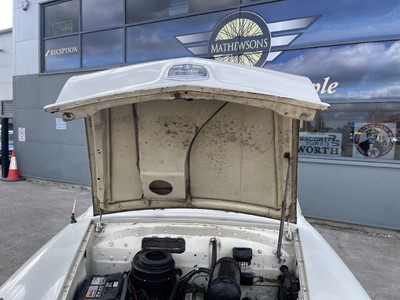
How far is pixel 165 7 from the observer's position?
23.9ft

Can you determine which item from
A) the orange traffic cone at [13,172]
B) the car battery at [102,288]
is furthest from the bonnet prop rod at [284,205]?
the orange traffic cone at [13,172]

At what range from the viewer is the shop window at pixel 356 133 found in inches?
212

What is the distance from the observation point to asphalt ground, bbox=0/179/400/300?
3863mm

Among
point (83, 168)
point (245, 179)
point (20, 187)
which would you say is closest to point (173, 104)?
point (245, 179)

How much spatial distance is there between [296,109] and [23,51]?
32.7ft

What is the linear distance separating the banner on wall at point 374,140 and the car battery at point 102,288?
4.88 metres

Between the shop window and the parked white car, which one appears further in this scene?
the shop window

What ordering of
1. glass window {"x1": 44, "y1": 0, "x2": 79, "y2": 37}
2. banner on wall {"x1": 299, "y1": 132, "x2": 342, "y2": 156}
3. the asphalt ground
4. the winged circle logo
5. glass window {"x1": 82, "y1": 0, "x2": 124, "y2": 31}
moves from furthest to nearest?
glass window {"x1": 44, "y1": 0, "x2": 79, "y2": 37} → glass window {"x1": 82, "y1": 0, "x2": 124, "y2": 31} → the winged circle logo → banner on wall {"x1": 299, "y1": 132, "x2": 342, "y2": 156} → the asphalt ground

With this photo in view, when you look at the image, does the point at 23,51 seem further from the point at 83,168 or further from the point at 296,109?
the point at 296,109

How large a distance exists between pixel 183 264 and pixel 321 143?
4443mm

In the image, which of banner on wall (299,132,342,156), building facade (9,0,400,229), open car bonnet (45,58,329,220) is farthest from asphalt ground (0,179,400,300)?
open car bonnet (45,58,329,220)

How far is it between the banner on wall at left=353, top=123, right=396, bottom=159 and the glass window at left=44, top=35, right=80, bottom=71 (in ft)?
22.5

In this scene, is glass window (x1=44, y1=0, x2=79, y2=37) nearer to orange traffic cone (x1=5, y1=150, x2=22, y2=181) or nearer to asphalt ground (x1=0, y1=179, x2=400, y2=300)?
orange traffic cone (x1=5, y1=150, x2=22, y2=181)

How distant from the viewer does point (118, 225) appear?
244 centimetres
